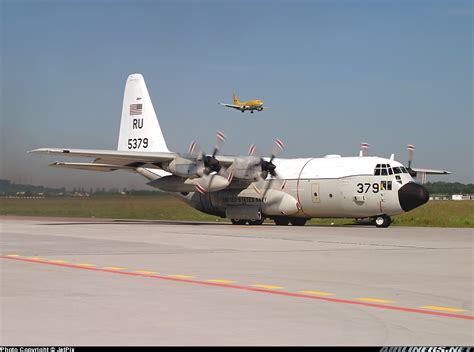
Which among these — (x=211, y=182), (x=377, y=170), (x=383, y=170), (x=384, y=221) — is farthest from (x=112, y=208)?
(x=383, y=170)

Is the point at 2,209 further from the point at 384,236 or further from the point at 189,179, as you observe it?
the point at 384,236

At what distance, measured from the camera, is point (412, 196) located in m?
37.7

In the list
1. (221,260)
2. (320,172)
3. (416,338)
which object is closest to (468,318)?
(416,338)

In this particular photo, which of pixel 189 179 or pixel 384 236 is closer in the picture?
pixel 384 236

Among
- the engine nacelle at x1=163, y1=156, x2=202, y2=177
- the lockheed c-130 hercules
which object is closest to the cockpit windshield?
the lockheed c-130 hercules

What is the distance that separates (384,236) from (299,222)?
1457cm

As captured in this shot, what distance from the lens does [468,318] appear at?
33.1 feet

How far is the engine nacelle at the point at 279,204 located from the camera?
138 feet

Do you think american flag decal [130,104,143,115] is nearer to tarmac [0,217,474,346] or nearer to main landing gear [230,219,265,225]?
main landing gear [230,219,265,225]

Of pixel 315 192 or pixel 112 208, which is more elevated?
pixel 315 192

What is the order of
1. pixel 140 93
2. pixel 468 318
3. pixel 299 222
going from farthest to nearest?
pixel 140 93
pixel 299 222
pixel 468 318

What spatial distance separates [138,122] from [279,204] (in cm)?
1256

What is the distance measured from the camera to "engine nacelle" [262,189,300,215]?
138 ft

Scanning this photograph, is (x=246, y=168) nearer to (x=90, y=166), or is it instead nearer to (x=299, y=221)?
(x=299, y=221)
